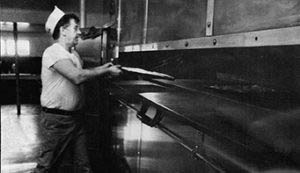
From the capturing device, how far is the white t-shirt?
2865mm

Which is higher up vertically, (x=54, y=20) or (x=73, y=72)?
(x=54, y=20)

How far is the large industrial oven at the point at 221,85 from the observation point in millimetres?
896

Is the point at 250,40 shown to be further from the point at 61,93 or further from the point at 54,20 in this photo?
the point at 54,20

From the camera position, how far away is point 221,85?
1679 mm

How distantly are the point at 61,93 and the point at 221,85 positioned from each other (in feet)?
5.83

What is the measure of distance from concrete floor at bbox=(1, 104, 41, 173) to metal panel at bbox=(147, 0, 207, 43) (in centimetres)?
273

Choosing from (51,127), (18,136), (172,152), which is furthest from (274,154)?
(18,136)

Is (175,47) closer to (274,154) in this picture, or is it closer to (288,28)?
(288,28)

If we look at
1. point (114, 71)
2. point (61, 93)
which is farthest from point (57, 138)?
point (114, 71)

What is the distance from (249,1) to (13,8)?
6.87 metres

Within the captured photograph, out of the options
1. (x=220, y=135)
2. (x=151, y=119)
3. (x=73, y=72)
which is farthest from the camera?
(x=73, y=72)

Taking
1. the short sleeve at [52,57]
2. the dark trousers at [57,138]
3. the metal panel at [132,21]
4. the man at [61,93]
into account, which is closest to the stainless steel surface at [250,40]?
the metal panel at [132,21]

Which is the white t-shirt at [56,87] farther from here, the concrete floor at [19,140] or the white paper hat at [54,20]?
the concrete floor at [19,140]

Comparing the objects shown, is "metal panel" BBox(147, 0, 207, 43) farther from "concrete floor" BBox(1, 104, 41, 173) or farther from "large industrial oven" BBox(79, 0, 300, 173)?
"concrete floor" BBox(1, 104, 41, 173)
